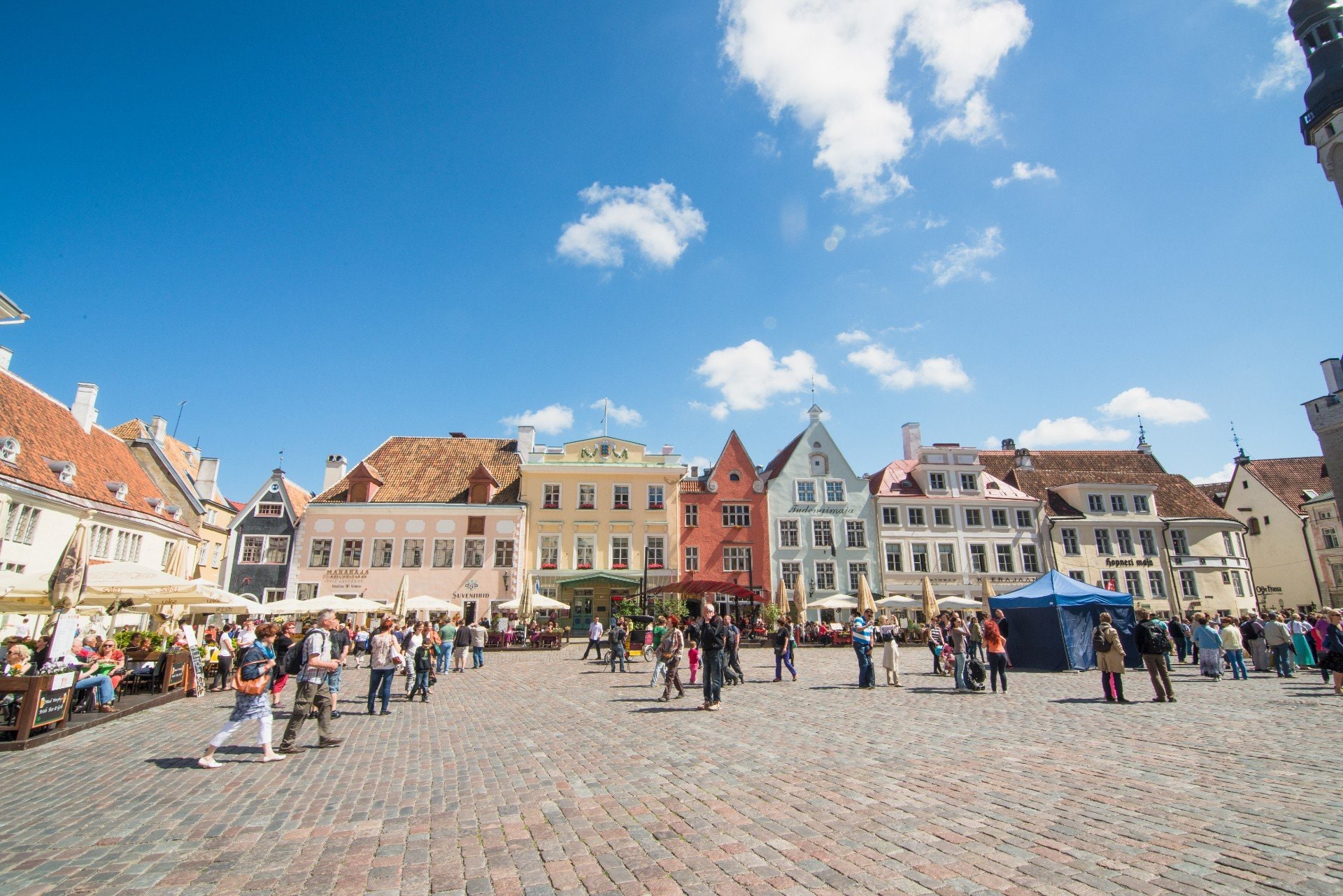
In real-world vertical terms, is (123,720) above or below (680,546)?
below

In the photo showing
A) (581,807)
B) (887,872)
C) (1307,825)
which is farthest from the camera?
(581,807)

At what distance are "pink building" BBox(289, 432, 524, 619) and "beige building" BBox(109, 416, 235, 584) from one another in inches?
202

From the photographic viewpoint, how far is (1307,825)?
16.9 feet

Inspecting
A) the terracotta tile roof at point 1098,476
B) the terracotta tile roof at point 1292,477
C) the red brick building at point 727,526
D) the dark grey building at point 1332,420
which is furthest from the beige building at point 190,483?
the terracotta tile roof at point 1292,477

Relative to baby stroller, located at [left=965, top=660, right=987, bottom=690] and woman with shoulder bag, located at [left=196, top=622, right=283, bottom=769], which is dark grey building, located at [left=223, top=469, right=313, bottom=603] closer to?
woman with shoulder bag, located at [left=196, top=622, right=283, bottom=769]

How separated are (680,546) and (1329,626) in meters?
29.3

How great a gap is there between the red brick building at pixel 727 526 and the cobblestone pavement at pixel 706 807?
2824cm

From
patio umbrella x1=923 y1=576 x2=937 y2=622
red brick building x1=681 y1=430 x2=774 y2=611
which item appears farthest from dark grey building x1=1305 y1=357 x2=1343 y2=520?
red brick building x1=681 y1=430 x2=774 y2=611

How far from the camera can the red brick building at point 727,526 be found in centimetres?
3931

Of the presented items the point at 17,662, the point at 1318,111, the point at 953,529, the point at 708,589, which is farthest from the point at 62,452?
the point at 1318,111

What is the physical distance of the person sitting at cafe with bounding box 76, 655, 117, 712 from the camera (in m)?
11.4

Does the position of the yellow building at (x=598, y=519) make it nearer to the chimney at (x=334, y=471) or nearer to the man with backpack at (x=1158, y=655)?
the chimney at (x=334, y=471)

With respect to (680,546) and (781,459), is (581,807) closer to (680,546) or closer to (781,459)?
(680,546)

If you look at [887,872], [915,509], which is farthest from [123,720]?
[915,509]
